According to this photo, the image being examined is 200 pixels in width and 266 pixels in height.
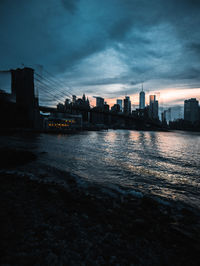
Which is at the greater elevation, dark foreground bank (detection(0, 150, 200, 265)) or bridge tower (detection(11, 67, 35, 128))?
bridge tower (detection(11, 67, 35, 128))

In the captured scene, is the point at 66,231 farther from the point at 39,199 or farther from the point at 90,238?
the point at 39,199

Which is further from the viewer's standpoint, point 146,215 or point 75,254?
point 146,215

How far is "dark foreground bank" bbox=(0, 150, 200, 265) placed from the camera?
2.43 metres

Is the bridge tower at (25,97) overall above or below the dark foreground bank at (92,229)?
above

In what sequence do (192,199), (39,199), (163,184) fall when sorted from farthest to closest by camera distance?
(163,184)
(192,199)
(39,199)

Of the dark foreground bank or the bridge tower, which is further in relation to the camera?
the bridge tower

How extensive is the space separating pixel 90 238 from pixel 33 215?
5.68ft

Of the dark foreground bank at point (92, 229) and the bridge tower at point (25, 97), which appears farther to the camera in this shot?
the bridge tower at point (25, 97)

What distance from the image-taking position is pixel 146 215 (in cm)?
Result: 394

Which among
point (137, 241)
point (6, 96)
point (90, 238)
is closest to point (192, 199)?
point (137, 241)

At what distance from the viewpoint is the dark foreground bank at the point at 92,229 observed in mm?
2428

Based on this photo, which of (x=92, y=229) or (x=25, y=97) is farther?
(x=25, y=97)

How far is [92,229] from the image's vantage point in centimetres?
323

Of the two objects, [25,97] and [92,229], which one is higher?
[25,97]
